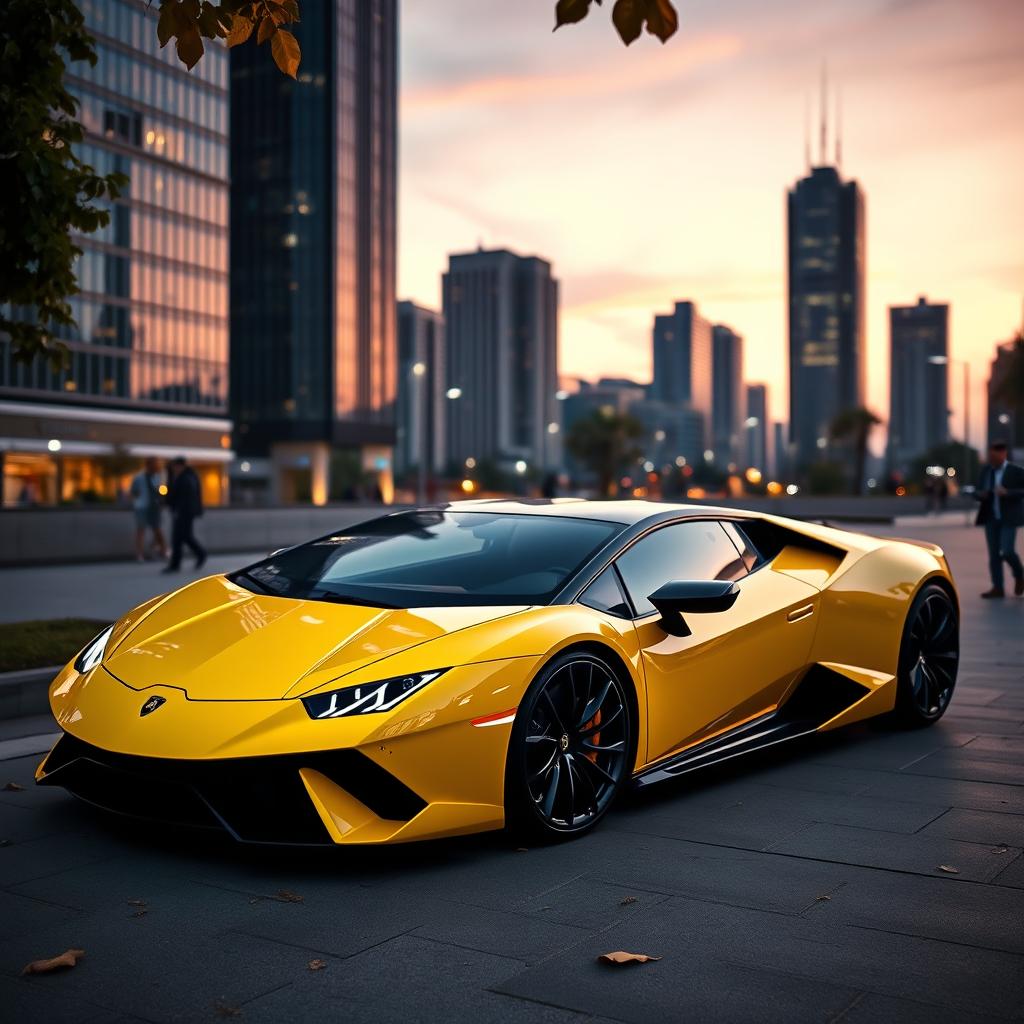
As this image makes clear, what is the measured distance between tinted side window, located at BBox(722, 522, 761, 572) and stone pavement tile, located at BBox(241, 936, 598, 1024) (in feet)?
9.53

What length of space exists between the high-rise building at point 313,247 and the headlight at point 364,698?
9912 centimetres

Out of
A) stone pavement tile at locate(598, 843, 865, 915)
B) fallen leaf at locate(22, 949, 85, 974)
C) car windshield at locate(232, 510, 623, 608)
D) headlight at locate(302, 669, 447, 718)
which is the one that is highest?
car windshield at locate(232, 510, 623, 608)

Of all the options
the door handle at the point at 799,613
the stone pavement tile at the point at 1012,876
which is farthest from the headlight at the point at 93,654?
the stone pavement tile at the point at 1012,876

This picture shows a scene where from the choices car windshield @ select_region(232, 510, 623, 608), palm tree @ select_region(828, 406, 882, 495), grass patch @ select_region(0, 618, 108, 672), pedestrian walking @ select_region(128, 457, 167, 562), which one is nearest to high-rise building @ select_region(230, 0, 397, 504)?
palm tree @ select_region(828, 406, 882, 495)

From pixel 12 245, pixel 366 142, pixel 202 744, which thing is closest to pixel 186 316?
pixel 366 142

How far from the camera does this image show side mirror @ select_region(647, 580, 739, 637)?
5156mm

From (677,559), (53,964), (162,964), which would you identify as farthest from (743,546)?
(53,964)

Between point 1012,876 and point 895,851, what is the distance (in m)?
0.42

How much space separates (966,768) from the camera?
19.9 ft

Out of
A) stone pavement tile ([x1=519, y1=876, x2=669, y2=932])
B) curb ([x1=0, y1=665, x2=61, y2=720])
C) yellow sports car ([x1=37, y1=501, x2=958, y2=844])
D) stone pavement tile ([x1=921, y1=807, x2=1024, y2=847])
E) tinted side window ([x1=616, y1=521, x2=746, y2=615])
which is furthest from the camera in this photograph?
curb ([x1=0, y1=665, x2=61, y2=720])

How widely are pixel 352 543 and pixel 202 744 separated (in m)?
1.92

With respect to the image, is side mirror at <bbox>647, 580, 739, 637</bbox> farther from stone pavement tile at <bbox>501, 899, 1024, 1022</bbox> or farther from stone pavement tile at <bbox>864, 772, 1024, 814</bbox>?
stone pavement tile at <bbox>501, 899, 1024, 1022</bbox>

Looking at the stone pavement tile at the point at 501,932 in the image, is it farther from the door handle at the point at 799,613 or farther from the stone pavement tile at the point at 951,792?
the door handle at the point at 799,613

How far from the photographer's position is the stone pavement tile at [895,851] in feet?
14.6
